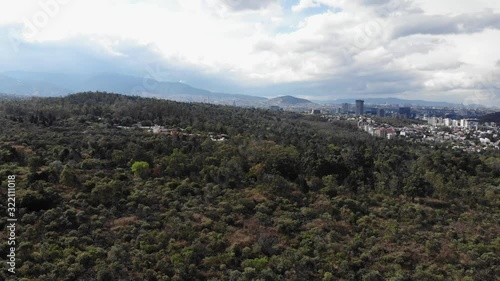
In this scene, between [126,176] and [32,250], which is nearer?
[32,250]

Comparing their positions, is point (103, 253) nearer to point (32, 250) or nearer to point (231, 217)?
point (32, 250)

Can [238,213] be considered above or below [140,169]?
below

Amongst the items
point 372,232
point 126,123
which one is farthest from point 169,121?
point 372,232

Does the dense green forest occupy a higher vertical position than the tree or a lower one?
lower

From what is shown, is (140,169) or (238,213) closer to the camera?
(238,213)

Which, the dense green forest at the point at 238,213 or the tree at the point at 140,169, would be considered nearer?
the dense green forest at the point at 238,213

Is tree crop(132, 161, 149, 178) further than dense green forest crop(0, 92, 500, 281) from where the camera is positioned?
Yes

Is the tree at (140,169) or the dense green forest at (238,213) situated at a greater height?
the tree at (140,169)

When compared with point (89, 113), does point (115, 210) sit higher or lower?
lower
